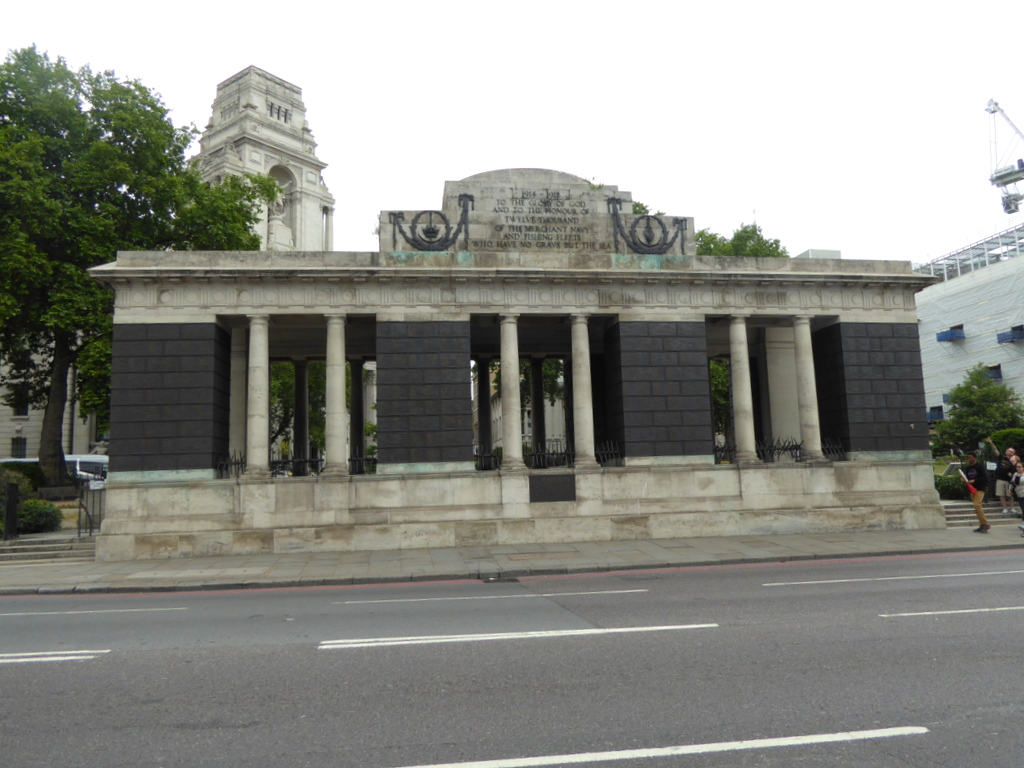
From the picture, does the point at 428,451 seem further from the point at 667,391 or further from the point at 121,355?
the point at 121,355

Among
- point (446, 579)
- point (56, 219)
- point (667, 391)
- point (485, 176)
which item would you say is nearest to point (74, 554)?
point (446, 579)

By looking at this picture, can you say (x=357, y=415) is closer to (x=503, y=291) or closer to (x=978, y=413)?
(x=503, y=291)

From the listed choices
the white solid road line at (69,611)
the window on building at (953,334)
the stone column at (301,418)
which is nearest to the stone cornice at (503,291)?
the stone column at (301,418)

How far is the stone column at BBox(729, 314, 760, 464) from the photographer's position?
22.0 m

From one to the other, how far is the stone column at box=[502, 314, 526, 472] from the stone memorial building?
102 millimetres

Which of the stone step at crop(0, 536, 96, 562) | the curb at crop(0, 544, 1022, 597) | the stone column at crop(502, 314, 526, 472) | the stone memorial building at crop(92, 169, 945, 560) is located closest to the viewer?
the curb at crop(0, 544, 1022, 597)

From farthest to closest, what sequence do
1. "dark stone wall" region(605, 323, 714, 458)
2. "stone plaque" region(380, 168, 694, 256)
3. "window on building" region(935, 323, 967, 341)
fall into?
"window on building" region(935, 323, 967, 341)
"dark stone wall" region(605, 323, 714, 458)
"stone plaque" region(380, 168, 694, 256)

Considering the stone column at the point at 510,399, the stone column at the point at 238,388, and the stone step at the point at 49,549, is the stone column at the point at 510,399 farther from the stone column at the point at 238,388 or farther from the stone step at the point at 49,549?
the stone step at the point at 49,549

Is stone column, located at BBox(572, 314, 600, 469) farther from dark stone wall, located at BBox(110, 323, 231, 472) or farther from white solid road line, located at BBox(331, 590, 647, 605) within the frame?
dark stone wall, located at BBox(110, 323, 231, 472)

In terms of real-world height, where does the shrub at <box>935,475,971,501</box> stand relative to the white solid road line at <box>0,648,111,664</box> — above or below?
above

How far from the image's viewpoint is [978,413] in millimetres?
51625

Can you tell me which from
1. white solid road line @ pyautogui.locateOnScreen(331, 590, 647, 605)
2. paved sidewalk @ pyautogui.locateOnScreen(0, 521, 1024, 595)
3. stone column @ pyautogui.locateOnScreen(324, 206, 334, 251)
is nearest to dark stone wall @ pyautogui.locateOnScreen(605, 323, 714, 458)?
paved sidewalk @ pyautogui.locateOnScreen(0, 521, 1024, 595)

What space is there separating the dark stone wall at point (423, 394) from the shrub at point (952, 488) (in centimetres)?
1813

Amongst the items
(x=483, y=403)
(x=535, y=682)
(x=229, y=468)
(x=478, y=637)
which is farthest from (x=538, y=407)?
(x=535, y=682)
